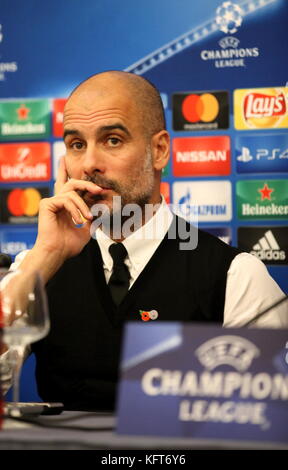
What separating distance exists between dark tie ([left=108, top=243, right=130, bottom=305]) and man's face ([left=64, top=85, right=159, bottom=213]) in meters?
0.18

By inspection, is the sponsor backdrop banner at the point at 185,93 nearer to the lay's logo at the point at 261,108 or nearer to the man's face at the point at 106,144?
the lay's logo at the point at 261,108

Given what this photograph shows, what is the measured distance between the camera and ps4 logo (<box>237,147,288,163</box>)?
310 centimetres

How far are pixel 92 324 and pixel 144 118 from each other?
671mm

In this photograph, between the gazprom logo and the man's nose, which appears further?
the man's nose

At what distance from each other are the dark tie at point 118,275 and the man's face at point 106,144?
0.57 ft

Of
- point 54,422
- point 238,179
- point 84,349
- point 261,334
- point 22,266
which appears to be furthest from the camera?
point 238,179

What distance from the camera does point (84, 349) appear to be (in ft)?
6.54

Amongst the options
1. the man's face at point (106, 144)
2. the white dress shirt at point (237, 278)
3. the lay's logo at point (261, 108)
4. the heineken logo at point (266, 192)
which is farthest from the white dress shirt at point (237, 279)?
the lay's logo at point (261, 108)

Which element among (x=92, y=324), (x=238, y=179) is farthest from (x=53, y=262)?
(x=238, y=179)

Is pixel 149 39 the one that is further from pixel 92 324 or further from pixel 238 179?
pixel 92 324

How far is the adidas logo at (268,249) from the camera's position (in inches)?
121

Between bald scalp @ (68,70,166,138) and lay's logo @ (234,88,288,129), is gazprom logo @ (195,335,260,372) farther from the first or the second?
lay's logo @ (234,88,288,129)

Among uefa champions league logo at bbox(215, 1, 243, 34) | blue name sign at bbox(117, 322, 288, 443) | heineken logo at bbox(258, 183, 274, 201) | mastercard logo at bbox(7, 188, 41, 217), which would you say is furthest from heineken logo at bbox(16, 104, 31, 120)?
blue name sign at bbox(117, 322, 288, 443)

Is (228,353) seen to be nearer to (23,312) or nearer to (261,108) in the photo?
(23,312)
